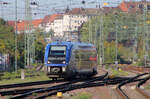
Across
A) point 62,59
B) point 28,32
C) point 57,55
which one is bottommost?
point 62,59

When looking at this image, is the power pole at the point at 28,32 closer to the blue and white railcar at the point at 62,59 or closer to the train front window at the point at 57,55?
the blue and white railcar at the point at 62,59

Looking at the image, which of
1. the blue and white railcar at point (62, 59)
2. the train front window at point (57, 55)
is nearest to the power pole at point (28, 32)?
the blue and white railcar at point (62, 59)

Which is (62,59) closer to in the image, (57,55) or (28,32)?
(57,55)

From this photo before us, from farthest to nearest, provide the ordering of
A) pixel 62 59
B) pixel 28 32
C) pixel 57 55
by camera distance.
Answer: pixel 28 32 < pixel 57 55 < pixel 62 59

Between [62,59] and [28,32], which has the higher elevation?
[28,32]

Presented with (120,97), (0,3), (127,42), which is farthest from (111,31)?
(120,97)

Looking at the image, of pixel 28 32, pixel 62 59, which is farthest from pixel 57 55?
pixel 28 32

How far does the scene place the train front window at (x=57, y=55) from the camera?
94.0 ft

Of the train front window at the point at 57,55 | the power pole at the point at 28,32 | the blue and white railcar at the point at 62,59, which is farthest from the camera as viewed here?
the power pole at the point at 28,32

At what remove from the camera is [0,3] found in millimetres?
39812

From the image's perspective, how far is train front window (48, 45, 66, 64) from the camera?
28.6m

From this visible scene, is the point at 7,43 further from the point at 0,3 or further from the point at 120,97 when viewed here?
the point at 120,97

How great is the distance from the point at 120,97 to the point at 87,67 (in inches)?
635

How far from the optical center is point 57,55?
1137 inches
